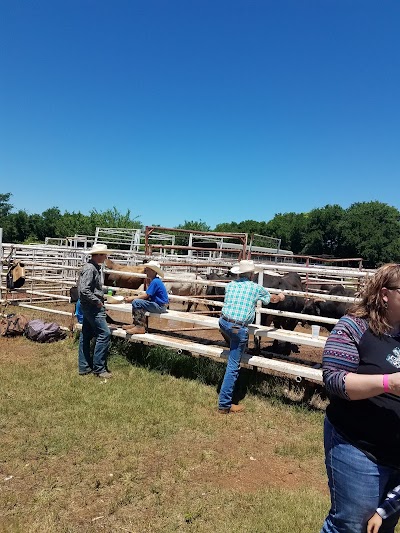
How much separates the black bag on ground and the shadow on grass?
1.27 meters

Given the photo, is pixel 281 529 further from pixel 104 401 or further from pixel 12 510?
pixel 104 401

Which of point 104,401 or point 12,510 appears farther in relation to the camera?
point 104,401

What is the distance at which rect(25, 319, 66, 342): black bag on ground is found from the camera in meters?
7.88

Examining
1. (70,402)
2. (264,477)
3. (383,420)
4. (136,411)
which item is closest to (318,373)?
(264,477)

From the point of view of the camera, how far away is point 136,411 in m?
4.96

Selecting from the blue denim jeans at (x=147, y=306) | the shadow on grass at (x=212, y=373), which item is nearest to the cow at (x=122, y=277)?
the shadow on grass at (x=212, y=373)

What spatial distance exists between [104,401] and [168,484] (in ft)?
6.11

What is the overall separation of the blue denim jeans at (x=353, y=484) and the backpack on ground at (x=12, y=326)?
295 inches

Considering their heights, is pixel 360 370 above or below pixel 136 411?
above

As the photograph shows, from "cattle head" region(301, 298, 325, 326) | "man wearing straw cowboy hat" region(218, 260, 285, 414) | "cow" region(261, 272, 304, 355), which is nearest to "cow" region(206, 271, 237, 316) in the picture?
"cow" region(261, 272, 304, 355)

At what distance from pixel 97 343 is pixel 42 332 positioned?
2147 millimetres

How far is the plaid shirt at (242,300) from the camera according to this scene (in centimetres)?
519

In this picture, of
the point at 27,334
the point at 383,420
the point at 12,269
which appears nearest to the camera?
the point at 383,420

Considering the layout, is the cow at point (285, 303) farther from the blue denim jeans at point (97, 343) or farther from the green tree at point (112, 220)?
the green tree at point (112, 220)
